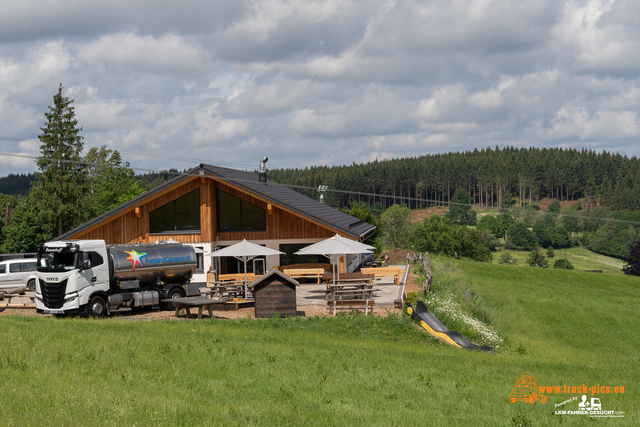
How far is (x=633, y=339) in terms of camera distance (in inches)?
975

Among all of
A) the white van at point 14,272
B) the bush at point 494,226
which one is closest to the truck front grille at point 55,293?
the white van at point 14,272

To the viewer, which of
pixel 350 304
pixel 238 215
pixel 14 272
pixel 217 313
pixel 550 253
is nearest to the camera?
pixel 350 304

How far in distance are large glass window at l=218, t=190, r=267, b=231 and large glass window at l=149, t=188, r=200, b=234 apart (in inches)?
48.1

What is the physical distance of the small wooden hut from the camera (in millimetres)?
17891

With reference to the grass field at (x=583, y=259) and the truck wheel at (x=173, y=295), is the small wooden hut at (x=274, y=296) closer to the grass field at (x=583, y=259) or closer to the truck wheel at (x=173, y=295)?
the truck wheel at (x=173, y=295)

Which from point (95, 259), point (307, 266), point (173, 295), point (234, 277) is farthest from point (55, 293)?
point (307, 266)

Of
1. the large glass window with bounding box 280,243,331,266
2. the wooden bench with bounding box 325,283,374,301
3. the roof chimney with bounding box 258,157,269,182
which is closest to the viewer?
the wooden bench with bounding box 325,283,374,301

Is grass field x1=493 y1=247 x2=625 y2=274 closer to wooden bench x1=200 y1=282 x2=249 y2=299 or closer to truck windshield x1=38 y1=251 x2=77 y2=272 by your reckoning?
wooden bench x1=200 y1=282 x2=249 y2=299

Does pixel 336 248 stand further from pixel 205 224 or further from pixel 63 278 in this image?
pixel 63 278

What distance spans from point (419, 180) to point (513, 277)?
12398cm

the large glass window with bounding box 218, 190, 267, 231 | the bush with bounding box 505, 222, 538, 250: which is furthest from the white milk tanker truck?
the bush with bounding box 505, 222, 538, 250

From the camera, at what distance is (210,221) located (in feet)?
92.1

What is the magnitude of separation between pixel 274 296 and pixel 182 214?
1238cm

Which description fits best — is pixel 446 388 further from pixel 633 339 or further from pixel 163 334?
pixel 633 339
